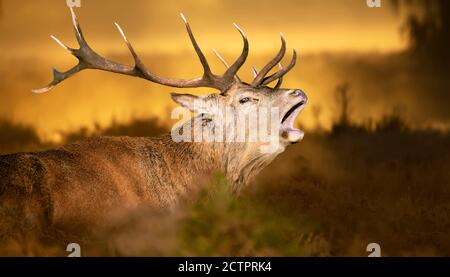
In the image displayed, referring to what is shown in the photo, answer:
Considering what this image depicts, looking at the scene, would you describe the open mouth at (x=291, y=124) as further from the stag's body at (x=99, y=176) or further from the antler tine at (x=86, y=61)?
the antler tine at (x=86, y=61)

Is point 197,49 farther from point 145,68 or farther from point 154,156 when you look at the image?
point 154,156

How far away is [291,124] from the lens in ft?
34.1

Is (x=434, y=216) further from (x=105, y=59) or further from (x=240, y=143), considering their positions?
(x=105, y=59)

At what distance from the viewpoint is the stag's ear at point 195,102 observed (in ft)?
33.3

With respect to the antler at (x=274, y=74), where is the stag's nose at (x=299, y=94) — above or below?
below

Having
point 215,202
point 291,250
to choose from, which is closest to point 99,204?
point 215,202

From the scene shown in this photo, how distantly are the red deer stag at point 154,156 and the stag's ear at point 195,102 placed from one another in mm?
10

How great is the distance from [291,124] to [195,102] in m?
1.04

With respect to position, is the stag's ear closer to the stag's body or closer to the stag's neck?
the stag's neck

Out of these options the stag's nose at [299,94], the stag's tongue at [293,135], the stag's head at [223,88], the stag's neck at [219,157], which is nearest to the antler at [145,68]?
the stag's head at [223,88]

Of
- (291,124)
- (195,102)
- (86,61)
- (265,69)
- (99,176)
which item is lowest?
(99,176)

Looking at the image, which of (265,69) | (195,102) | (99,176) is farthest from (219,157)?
(99,176)

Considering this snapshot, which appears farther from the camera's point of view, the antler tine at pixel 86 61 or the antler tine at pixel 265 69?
the antler tine at pixel 265 69

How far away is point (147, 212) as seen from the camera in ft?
32.2
